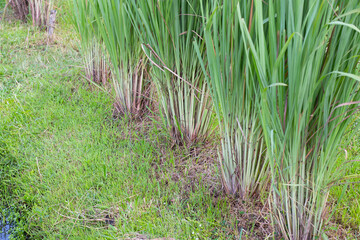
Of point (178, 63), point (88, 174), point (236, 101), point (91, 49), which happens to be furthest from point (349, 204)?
point (91, 49)

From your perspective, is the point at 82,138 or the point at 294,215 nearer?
the point at 294,215

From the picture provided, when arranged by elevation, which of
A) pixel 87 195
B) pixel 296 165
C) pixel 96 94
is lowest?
pixel 87 195

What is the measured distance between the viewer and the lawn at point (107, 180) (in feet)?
5.61

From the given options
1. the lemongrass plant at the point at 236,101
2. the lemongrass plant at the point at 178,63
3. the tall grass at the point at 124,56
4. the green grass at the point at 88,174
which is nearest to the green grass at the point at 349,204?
the lemongrass plant at the point at 236,101

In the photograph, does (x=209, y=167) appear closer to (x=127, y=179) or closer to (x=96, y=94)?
(x=127, y=179)

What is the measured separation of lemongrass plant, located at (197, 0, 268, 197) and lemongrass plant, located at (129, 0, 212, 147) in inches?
11.5

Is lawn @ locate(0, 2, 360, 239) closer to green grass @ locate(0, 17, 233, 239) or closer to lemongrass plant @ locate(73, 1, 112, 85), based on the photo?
green grass @ locate(0, 17, 233, 239)

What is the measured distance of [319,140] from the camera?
4.20 ft

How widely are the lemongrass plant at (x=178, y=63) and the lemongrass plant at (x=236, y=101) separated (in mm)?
292

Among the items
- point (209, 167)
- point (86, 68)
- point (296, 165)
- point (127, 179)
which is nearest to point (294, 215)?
point (296, 165)

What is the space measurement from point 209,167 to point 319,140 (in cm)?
91

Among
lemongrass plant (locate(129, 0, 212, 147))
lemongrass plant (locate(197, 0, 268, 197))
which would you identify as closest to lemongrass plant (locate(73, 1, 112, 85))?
lemongrass plant (locate(129, 0, 212, 147))

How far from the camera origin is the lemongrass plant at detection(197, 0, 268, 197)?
4.84 feet

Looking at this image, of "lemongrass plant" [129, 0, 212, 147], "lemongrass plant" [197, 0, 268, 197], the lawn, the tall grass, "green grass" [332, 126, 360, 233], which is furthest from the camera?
the tall grass
